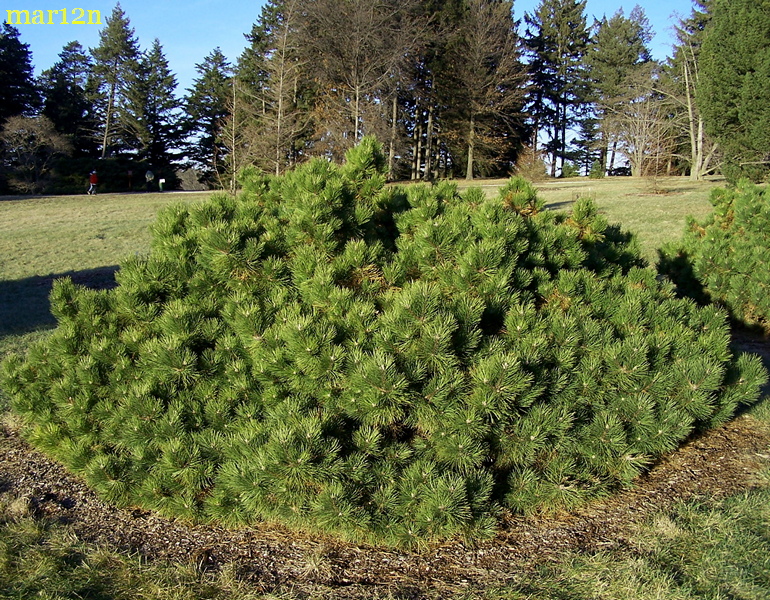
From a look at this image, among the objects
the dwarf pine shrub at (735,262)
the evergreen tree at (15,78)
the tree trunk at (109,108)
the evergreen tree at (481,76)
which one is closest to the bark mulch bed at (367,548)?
the dwarf pine shrub at (735,262)

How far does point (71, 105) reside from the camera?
3978 centimetres

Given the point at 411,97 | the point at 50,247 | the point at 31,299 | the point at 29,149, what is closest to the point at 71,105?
the point at 29,149

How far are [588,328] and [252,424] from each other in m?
1.85

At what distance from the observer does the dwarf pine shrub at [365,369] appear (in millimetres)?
2738

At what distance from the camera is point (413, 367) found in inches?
109

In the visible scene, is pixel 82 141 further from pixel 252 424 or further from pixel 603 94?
pixel 252 424

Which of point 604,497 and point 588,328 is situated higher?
point 588,328

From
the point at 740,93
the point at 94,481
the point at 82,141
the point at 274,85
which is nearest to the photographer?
the point at 94,481

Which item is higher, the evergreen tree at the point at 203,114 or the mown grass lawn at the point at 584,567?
the evergreen tree at the point at 203,114

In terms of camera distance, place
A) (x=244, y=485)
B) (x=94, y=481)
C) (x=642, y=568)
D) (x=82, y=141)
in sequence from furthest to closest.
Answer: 1. (x=82, y=141)
2. (x=94, y=481)
3. (x=244, y=485)
4. (x=642, y=568)

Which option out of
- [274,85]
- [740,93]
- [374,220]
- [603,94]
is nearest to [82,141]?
[274,85]

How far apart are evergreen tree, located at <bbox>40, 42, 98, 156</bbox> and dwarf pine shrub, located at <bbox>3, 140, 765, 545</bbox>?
3936 cm

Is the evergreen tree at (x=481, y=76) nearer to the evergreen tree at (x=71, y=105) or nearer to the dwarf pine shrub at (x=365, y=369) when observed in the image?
the evergreen tree at (x=71, y=105)

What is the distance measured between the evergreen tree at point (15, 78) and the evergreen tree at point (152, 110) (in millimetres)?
5584
